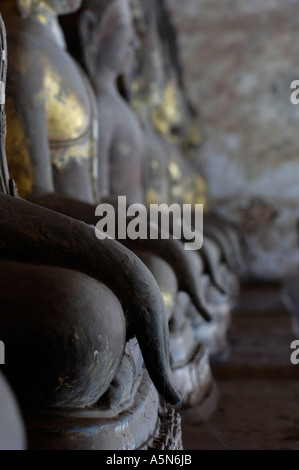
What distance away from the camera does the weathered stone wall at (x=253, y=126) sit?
525cm

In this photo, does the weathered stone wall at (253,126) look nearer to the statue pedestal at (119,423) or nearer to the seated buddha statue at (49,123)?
the seated buddha statue at (49,123)

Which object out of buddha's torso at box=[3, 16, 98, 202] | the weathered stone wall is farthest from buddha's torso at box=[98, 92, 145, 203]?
the weathered stone wall

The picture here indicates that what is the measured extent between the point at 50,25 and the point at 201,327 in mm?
1228

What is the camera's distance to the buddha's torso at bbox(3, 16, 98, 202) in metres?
1.53

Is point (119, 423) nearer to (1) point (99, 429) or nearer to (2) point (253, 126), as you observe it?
(1) point (99, 429)

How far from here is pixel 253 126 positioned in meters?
5.59

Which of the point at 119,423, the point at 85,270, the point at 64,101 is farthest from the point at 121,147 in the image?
the point at 119,423

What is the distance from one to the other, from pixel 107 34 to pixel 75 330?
194 centimetres

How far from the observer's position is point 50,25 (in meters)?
1.88

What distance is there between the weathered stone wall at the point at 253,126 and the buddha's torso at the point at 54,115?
362cm

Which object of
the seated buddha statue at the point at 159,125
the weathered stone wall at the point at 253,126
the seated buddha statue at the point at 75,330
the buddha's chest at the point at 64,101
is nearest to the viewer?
the seated buddha statue at the point at 75,330

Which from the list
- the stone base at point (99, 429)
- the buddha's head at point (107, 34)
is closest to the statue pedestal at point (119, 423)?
the stone base at point (99, 429)

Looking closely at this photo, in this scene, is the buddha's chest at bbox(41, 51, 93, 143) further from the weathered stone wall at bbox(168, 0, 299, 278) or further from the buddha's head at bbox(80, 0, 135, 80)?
the weathered stone wall at bbox(168, 0, 299, 278)
